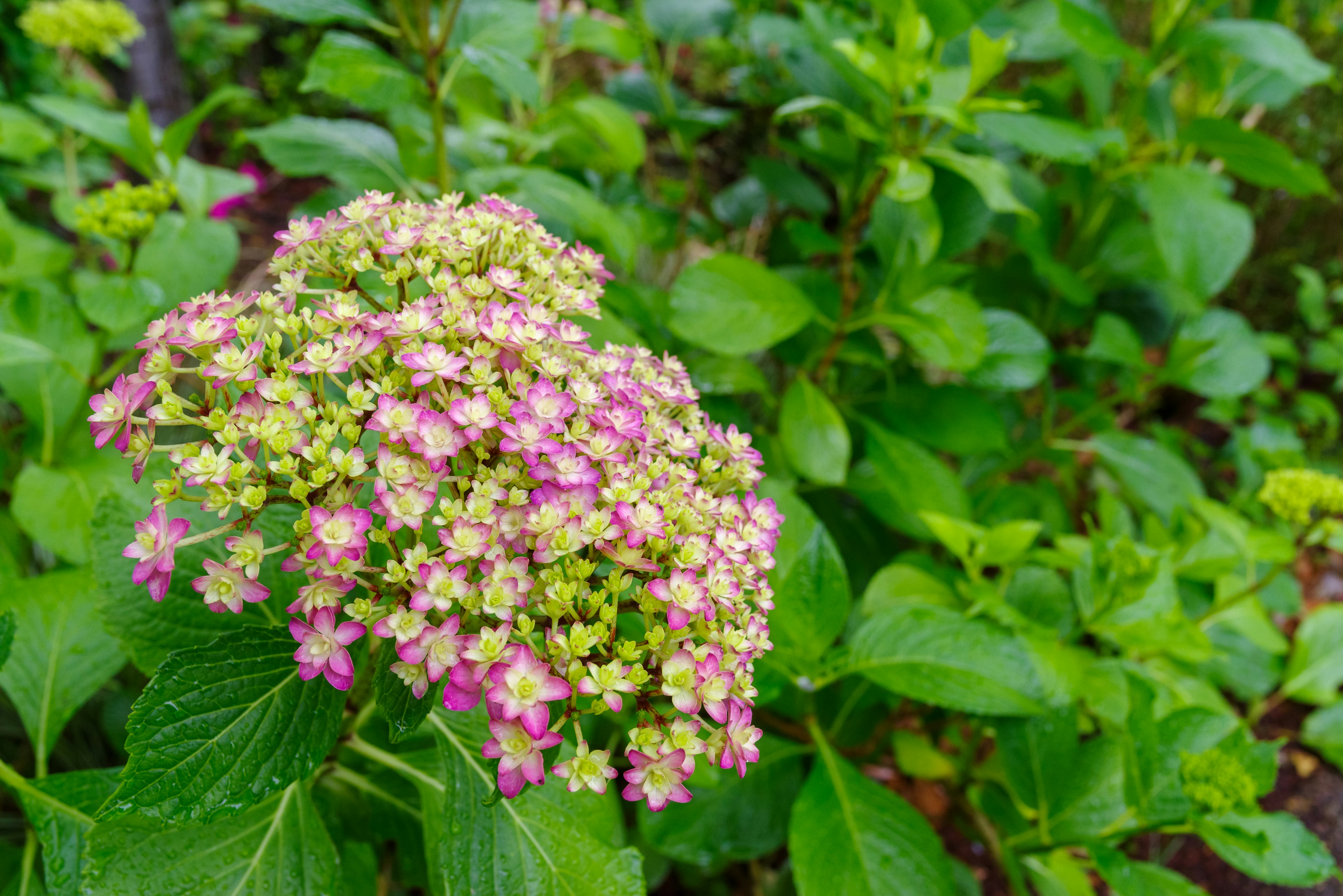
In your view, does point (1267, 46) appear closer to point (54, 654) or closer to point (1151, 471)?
point (1151, 471)

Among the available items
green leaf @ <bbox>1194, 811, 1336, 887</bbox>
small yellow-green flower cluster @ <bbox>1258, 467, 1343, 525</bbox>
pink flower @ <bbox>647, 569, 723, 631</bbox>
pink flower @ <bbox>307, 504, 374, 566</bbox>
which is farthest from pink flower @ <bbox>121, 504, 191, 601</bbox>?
small yellow-green flower cluster @ <bbox>1258, 467, 1343, 525</bbox>

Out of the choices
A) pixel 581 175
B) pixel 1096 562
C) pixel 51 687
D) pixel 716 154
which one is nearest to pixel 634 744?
pixel 51 687

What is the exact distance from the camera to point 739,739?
1.92 feet

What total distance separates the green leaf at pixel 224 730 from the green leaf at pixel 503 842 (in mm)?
138

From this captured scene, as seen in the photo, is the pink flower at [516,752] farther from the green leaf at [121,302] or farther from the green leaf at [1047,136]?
the green leaf at [1047,136]

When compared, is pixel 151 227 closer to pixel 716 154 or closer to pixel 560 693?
pixel 560 693

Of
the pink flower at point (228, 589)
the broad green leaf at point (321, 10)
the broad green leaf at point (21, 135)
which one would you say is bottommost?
the broad green leaf at point (21, 135)

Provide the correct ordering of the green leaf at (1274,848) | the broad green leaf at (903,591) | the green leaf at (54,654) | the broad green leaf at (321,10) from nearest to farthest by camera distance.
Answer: the green leaf at (54,654)
the green leaf at (1274,848)
the broad green leaf at (321,10)
the broad green leaf at (903,591)

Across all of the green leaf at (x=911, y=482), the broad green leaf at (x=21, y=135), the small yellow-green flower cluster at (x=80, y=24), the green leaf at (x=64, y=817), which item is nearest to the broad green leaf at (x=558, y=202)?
the green leaf at (x=911, y=482)

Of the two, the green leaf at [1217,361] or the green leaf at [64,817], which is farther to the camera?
the green leaf at [1217,361]

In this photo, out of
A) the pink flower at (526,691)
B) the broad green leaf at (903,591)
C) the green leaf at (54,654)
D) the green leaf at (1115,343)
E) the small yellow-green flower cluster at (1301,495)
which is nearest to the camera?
the pink flower at (526,691)

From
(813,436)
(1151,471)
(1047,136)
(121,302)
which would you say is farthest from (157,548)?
(1151,471)

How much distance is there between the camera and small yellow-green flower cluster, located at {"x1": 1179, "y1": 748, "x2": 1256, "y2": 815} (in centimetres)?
100

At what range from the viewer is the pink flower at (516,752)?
1.75 feet
